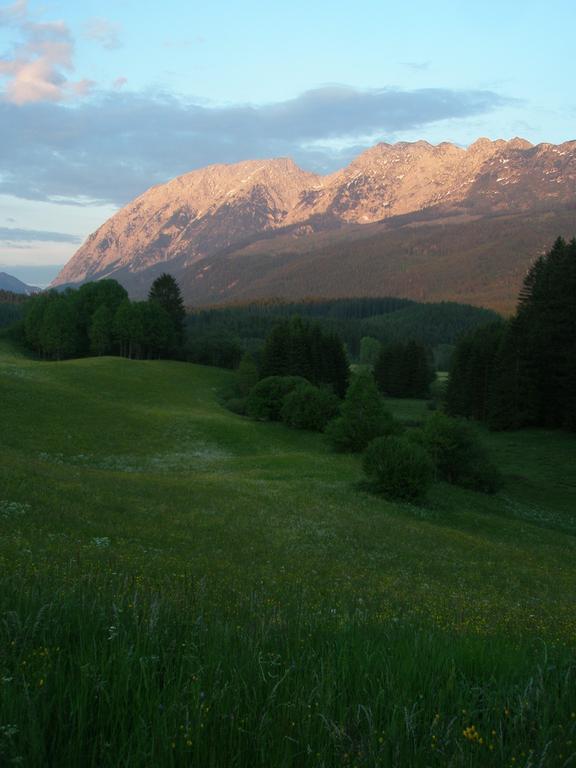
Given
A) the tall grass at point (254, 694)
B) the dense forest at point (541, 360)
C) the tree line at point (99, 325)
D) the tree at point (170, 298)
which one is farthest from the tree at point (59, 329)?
the tall grass at point (254, 694)

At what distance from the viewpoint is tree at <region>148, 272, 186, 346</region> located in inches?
4769

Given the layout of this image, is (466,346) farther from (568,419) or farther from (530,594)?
(530,594)

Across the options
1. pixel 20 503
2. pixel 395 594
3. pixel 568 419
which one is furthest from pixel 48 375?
pixel 395 594

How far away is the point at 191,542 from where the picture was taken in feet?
62.5

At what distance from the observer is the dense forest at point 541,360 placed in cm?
7031

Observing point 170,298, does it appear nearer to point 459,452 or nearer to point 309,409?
point 309,409

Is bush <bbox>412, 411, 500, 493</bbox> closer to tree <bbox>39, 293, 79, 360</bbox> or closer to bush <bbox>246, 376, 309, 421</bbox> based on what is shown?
bush <bbox>246, 376, 309, 421</bbox>

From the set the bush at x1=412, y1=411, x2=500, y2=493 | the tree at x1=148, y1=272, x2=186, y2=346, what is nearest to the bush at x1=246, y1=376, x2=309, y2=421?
the bush at x1=412, y1=411, x2=500, y2=493

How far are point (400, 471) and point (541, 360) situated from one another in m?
47.1

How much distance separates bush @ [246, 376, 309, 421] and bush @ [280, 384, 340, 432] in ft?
10.1

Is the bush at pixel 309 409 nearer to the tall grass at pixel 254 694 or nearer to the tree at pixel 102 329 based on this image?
the tree at pixel 102 329

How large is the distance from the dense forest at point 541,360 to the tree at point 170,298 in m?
67.7

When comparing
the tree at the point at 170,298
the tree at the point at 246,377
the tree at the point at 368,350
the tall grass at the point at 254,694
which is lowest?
the tree at the point at 246,377

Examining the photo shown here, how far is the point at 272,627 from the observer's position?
520 centimetres
